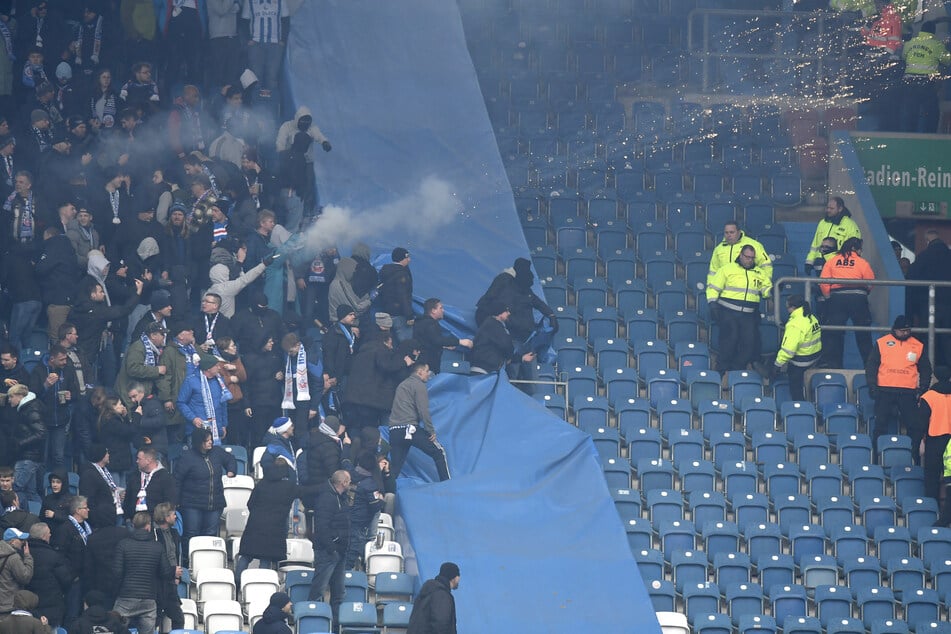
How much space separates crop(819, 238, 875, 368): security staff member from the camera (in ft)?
66.3

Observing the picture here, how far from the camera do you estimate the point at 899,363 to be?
756 inches

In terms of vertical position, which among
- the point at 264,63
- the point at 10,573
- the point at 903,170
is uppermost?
the point at 264,63

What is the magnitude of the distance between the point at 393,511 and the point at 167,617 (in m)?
2.74

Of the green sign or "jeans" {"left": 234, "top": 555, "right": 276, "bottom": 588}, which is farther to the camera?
the green sign

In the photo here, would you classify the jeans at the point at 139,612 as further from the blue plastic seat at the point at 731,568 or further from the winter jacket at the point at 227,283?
the blue plastic seat at the point at 731,568

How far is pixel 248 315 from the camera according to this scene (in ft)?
59.0

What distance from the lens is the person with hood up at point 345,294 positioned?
18953 millimetres

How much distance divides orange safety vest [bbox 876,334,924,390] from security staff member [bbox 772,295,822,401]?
0.65 m

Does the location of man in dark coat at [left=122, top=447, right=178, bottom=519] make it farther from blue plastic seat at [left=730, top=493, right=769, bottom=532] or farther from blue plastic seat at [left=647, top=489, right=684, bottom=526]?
blue plastic seat at [left=730, top=493, right=769, bottom=532]


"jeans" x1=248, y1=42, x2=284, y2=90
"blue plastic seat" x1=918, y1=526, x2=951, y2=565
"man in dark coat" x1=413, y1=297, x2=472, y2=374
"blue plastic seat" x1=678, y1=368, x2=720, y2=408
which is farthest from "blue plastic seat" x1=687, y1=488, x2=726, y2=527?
"jeans" x1=248, y1=42, x2=284, y2=90

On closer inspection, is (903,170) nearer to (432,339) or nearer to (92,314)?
(432,339)

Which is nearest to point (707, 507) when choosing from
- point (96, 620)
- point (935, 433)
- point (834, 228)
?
point (935, 433)

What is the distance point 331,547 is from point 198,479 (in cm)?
126

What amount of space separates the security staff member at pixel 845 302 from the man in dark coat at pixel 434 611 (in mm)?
6549
